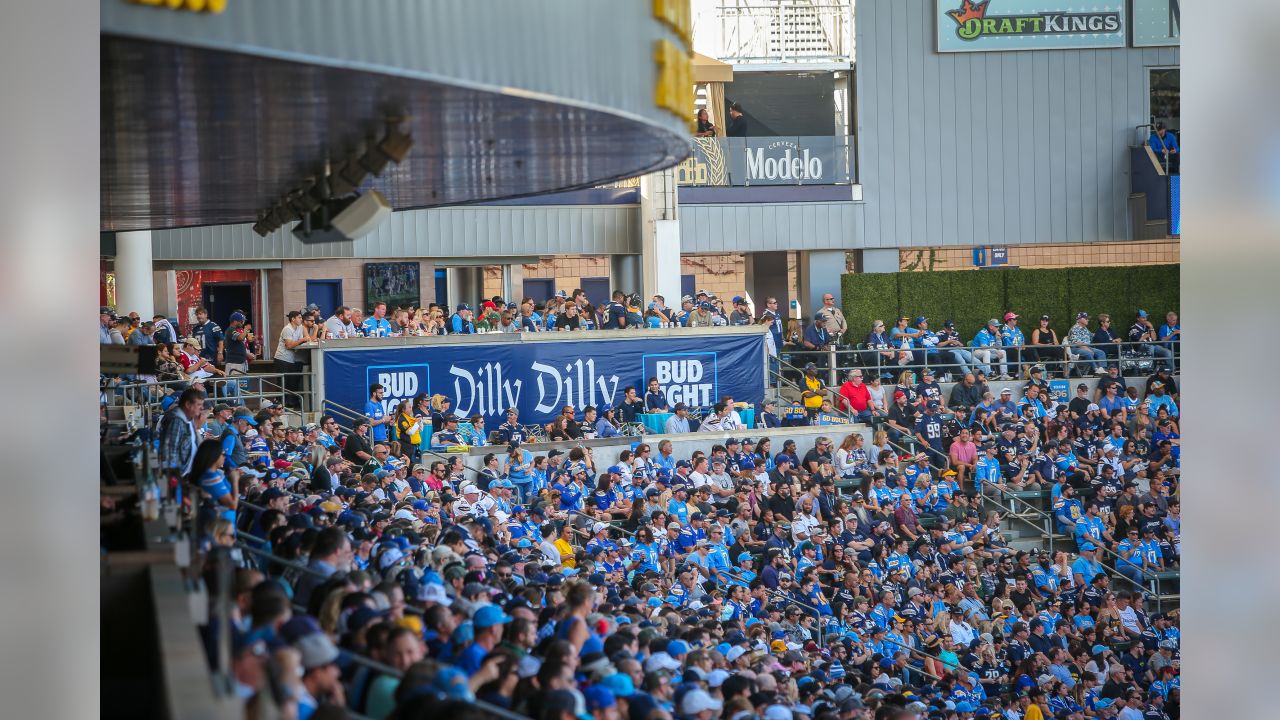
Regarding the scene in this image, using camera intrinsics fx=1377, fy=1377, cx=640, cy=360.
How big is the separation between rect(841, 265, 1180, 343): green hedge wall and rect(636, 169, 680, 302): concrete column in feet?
12.6

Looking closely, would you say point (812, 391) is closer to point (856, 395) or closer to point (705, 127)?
point (856, 395)

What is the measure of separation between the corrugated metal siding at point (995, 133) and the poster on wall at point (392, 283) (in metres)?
8.46

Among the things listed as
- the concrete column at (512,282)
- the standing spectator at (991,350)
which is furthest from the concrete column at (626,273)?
the standing spectator at (991,350)

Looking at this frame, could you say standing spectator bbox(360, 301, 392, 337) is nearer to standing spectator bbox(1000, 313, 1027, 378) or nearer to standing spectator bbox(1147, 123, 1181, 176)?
standing spectator bbox(1000, 313, 1027, 378)

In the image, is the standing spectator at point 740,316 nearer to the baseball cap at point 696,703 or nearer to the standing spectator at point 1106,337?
the standing spectator at point 1106,337

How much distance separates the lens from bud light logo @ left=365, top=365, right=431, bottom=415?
54.6 feet

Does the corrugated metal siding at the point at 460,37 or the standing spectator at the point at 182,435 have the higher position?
the corrugated metal siding at the point at 460,37

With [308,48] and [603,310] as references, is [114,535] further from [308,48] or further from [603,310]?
[603,310]

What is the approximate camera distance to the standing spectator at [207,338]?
17594 millimetres

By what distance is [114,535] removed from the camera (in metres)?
7.49

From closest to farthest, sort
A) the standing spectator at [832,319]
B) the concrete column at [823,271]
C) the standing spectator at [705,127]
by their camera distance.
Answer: the standing spectator at [832,319], the standing spectator at [705,127], the concrete column at [823,271]

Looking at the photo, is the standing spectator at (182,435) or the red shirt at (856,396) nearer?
the standing spectator at (182,435)
